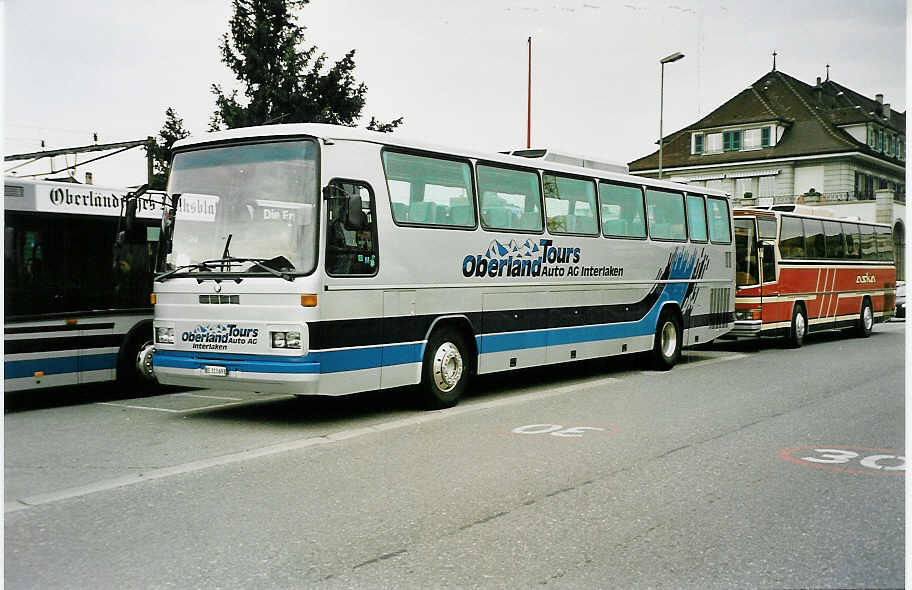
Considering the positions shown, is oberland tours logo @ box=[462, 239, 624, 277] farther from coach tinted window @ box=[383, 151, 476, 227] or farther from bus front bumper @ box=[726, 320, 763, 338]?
bus front bumper @ box=[726, 320, 763, 338]

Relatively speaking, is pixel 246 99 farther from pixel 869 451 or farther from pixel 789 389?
pixel 869 451

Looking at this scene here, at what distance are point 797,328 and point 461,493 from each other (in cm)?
1612

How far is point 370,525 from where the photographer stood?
5.84m

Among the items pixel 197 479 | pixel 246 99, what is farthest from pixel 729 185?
pixel 197 479

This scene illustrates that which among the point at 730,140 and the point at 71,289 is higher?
the point at 730,140

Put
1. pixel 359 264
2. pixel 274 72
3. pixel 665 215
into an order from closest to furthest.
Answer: pixel 359 264 → pixel 665 215 → pixel 274 72

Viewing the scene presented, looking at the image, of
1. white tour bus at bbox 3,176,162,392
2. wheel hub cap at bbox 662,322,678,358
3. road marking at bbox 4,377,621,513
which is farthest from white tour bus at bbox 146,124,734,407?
wheel hub cap at bbox 662,322,678,358

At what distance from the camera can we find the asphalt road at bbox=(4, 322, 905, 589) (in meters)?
4.99

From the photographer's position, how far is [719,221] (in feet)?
58.7

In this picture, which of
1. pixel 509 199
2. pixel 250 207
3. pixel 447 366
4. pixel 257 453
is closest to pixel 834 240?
pixel 509 199

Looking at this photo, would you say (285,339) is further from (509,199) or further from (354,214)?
(509,199)

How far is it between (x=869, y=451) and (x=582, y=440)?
2546 mm

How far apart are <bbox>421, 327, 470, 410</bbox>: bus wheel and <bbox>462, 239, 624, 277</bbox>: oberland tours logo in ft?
2.81

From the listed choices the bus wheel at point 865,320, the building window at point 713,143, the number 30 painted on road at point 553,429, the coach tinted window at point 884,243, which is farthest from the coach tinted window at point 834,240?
the building window at point 713,143
